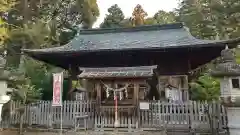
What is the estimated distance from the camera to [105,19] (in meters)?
32.0

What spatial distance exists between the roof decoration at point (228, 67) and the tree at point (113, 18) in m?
22.7

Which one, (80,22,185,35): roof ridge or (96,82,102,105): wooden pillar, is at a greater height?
(80,22,185,35): roof ridge

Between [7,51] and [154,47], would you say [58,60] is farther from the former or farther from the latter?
[7,51]

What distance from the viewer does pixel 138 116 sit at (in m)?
11.1

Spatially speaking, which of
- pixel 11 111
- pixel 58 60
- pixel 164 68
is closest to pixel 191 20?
pixel 164 68

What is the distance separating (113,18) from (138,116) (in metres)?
23.0

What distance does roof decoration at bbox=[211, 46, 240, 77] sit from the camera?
8398mm

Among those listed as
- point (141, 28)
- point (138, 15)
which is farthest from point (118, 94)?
point (138, 15)

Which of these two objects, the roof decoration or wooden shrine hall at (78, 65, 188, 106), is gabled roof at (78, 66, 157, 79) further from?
the roof decoration

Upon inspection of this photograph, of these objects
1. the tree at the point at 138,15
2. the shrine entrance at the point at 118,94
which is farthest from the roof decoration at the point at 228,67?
the tree at the point at 138,15

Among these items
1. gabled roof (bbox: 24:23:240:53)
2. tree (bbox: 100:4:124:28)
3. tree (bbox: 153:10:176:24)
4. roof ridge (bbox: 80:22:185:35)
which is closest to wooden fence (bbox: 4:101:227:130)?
gabled roof (bbox: 24:23:240:53)

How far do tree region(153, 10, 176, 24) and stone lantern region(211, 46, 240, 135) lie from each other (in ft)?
89.9

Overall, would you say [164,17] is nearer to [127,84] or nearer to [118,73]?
[118,73]

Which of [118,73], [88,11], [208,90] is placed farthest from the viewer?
[88,11]
